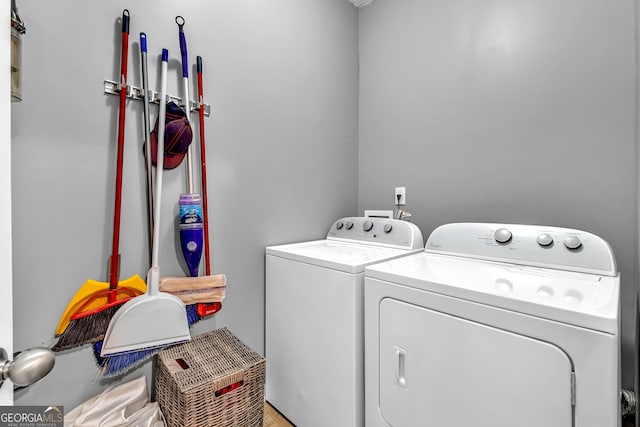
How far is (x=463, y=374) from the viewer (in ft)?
2.99

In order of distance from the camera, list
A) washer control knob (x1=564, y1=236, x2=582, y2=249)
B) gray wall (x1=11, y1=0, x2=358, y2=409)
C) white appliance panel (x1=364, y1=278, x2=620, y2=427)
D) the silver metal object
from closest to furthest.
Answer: the silver metal object < white appliance panel (x1=364, y1=278, x2=620, y2=427) < gray wall (x1=11, y1=0, x2=358, y2=409) < washer control knob (x1=564, y1=236, x2=582, y2=249)

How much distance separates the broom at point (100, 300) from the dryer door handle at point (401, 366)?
1055mm

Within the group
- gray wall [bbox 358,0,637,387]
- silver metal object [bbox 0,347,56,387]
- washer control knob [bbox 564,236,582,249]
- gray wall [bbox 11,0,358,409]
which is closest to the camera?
silver metal object [bbox 0,347,56,387]

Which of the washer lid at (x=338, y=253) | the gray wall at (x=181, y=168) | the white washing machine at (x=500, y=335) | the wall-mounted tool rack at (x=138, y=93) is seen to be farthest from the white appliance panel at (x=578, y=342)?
the wall-mounted tool rack at (x=138, y=93)

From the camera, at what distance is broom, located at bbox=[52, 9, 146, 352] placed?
42.8 inches

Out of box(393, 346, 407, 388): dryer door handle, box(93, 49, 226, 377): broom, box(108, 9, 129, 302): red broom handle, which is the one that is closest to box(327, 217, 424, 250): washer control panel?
box(393, 346, 407, 388): dryer door handle

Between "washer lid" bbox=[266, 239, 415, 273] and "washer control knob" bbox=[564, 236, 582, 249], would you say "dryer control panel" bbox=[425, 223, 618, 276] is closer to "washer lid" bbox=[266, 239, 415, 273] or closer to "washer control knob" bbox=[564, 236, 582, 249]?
"washer control knob" bbox=[564, 236, 582, 249]

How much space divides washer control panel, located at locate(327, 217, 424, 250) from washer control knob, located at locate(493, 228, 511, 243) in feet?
1.24

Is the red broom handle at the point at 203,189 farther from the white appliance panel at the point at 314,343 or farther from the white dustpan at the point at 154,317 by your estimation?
the white appliance panel at the point at 314,343

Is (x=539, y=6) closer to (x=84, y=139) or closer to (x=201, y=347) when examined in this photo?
(x=84, y=139)

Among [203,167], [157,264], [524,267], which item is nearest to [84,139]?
[203,167]

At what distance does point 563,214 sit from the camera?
4.56 feet

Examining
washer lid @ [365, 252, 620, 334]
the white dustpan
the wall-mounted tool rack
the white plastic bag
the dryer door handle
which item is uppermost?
the wall-mounted tool rack

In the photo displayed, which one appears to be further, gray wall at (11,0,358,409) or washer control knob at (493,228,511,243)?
washer control knob at (493,228,511,243)
